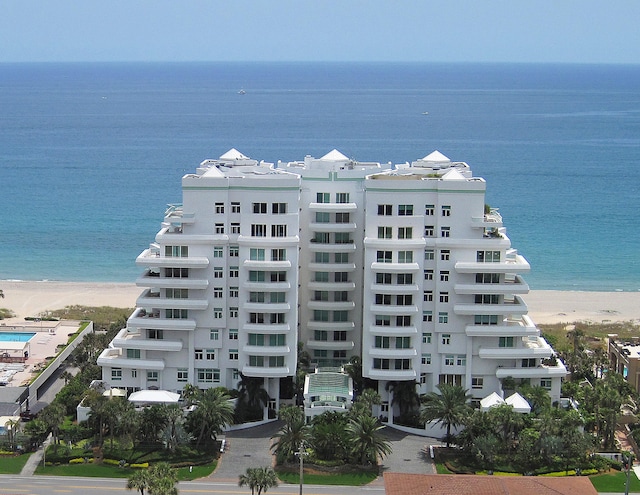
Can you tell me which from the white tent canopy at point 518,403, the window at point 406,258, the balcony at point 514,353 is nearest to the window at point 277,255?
the window at point 406,258

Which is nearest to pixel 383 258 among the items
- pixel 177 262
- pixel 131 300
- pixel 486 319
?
pixel 486 319

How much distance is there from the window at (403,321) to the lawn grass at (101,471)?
14.1m

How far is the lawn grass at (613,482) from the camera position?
5875 centimetres

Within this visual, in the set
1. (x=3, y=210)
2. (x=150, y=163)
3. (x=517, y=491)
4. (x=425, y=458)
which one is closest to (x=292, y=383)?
(x=425, y=458)

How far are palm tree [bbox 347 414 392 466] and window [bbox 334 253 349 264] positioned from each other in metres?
13.8

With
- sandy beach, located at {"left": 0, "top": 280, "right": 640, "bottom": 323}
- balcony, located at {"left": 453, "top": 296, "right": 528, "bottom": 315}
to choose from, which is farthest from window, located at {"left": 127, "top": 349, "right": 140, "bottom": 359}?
sandy beach, located at {"left": 0, "top": 280, "right": 640, "bottom": 323}

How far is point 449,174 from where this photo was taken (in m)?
69.7

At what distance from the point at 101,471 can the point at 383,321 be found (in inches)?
714

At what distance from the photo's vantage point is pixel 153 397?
66.2m

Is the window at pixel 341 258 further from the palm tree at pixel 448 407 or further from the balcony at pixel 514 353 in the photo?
the palm tree at pixel 448 407

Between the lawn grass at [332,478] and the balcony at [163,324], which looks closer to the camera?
the lawn grass at [332,478]

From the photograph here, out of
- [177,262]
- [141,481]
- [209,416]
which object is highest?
[177,262]

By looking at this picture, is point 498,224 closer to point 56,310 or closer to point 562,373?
point 562,373

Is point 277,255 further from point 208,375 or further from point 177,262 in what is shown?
point 208,375
